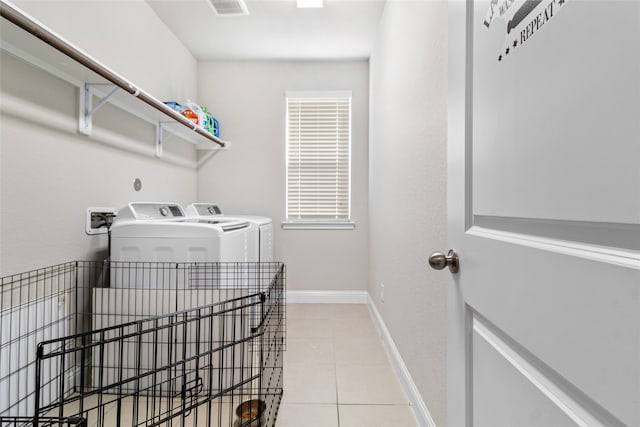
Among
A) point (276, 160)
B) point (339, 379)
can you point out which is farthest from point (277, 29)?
point (339, 379)

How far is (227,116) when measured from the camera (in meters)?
3.54

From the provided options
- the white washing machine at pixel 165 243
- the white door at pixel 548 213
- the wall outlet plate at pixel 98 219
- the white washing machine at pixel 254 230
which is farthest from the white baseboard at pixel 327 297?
the white door at pixel 548 213

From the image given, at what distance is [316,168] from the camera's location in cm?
358

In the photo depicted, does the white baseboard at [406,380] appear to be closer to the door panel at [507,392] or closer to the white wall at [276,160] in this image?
the door panel at [507,392]

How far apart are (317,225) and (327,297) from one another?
741mm

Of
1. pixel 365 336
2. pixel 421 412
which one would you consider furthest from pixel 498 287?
pixel 365 336

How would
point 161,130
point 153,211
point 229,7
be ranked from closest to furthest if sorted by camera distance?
point 153,211 → point 229,7 → point 161,130

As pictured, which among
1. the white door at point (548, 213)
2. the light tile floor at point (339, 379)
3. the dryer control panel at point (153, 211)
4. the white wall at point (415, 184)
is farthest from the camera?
the dryer control panel at point (153, 211)

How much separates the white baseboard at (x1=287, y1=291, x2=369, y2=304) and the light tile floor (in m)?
0.51

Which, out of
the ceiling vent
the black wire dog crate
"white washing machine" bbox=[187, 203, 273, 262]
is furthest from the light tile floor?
the ceiling vent

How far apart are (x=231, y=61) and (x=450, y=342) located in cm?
346

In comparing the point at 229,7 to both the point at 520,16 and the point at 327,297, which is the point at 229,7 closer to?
the point at 520,16

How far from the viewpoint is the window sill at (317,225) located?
354 centimetres

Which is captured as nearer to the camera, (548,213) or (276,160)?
(548,213)
